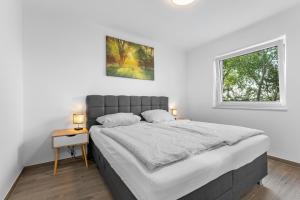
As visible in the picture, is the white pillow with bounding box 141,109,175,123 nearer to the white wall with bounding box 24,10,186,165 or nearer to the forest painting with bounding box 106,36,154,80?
the white wall with bounding box 24,10,186,165

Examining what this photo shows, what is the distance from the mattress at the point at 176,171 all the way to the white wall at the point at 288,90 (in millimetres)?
1482

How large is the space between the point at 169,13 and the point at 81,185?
115 inches

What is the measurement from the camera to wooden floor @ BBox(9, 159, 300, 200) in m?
1.64

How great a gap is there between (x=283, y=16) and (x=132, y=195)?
3472 millimetres

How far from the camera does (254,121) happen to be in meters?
2.85

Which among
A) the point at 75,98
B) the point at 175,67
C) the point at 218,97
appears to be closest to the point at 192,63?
the point at 175,67

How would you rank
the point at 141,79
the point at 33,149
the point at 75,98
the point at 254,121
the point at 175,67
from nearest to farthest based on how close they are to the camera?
the point at 33,149 → the point at 75,98 → the point at 254,121 → the point at 141,79 → the point at 175,67

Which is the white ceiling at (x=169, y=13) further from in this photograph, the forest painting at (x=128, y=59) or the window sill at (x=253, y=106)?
the window sill at (x=253, y=106)

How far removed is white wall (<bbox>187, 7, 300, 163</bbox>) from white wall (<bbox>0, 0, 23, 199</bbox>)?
3707 millimetres

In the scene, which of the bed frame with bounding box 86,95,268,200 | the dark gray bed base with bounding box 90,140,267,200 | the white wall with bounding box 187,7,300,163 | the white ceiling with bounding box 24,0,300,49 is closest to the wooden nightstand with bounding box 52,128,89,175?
the bed frame with bounding box 86,95,268,200

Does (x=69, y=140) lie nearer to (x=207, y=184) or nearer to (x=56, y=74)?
(x=56, y=74)

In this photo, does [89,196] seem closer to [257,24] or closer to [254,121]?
[254,121]

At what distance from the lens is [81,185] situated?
1.86 meters

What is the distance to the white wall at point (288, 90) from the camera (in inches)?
92.6
